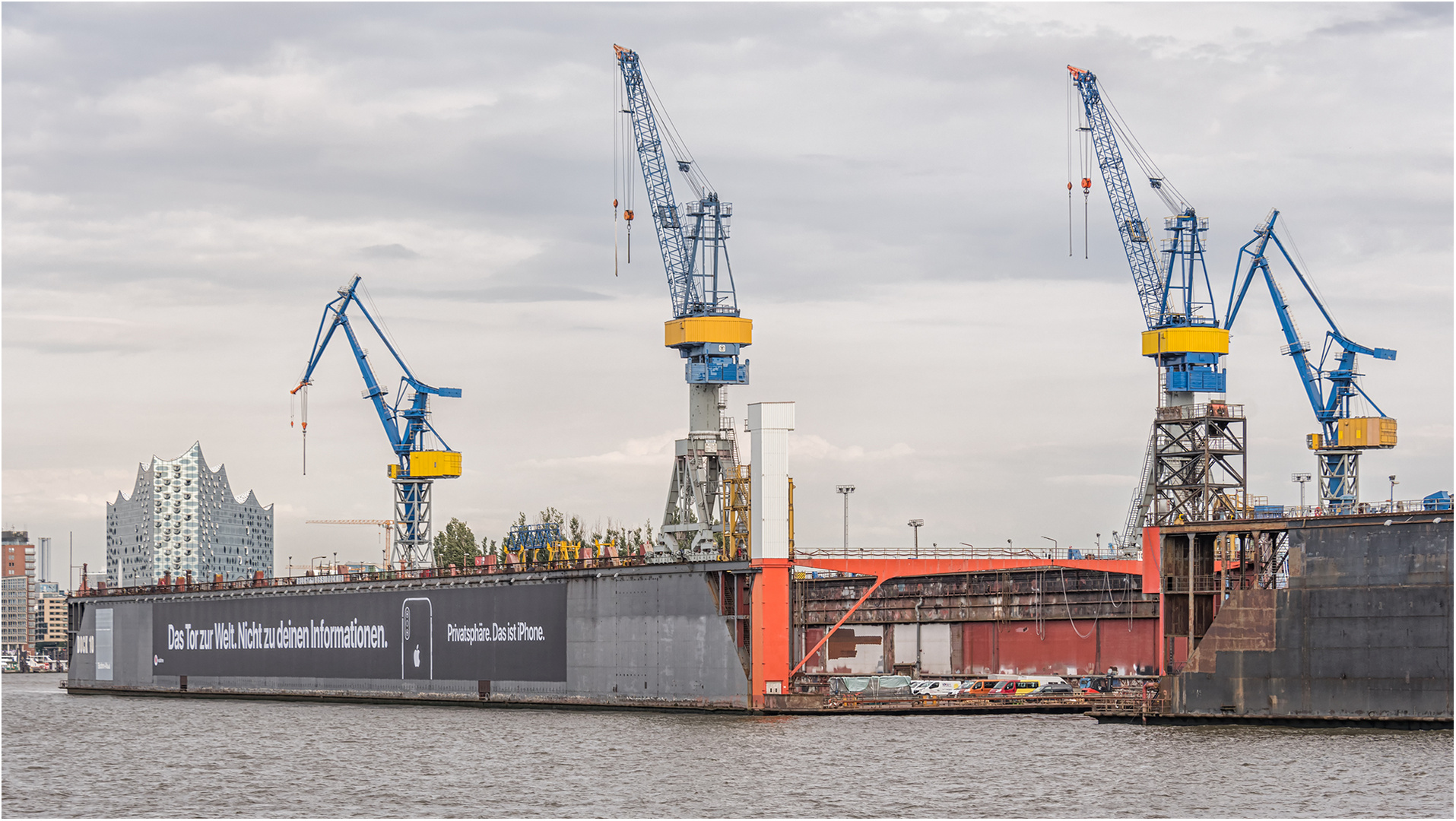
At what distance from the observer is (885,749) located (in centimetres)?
8106

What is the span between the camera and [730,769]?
7306 centimetres

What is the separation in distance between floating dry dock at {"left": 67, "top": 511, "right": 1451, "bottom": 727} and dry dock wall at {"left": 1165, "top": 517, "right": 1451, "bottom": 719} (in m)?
0.09

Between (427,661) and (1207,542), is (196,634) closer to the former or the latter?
(427,661)

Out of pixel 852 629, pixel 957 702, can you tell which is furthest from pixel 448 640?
pixel 957 702

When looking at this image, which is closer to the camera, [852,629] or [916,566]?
[916,566]

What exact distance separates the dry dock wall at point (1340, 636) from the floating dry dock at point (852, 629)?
9 centimetres

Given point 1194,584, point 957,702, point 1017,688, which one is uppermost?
point 1194,584

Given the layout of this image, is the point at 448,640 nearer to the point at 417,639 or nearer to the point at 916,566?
the point at 417,639

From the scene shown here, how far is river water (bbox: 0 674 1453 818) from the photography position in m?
63.2

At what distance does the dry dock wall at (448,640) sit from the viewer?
103 m

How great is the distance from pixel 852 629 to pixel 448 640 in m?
29.7

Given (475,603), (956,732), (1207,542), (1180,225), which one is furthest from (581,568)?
(1180,225)

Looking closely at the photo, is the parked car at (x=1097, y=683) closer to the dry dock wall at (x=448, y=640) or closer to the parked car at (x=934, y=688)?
the parked car at (x=934, y=688)

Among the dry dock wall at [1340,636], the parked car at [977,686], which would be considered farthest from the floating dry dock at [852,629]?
the parked car at [977,686]
